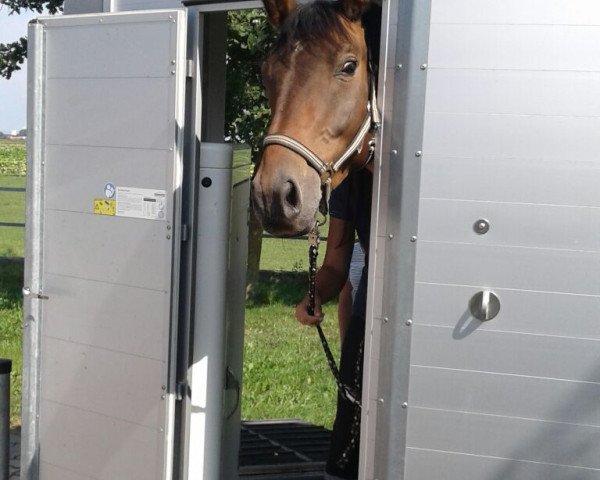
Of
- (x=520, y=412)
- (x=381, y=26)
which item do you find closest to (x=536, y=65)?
(x=381, y=26)

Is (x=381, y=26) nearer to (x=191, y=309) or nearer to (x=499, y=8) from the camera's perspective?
(x=499, y=8)

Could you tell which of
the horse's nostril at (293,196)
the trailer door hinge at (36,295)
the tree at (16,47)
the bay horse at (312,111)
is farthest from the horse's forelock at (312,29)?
the tree at (16,47)

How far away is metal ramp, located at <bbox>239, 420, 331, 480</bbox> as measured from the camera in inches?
189

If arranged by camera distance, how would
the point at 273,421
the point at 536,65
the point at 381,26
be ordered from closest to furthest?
the point at 536,65
the point at 381,26
the point at 273,421

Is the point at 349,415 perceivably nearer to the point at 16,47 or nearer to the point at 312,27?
the point at 312,27

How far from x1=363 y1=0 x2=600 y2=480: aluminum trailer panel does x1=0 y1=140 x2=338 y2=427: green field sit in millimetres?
3173

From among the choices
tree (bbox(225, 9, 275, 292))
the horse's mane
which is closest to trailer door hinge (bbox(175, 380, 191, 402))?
the horse's mane

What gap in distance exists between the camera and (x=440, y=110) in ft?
9.41

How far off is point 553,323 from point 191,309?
4.80 feet

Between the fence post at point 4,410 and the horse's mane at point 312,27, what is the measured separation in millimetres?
2156

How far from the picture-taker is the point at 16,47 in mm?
9805

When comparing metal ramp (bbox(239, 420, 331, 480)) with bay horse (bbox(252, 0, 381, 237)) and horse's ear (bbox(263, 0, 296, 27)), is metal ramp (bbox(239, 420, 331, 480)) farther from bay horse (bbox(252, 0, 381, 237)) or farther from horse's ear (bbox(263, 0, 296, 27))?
horse's ear (bbox(263, 0, 296, 27))

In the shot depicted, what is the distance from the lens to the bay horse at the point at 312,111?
2803 mm

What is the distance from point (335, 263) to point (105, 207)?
3.04 ft
